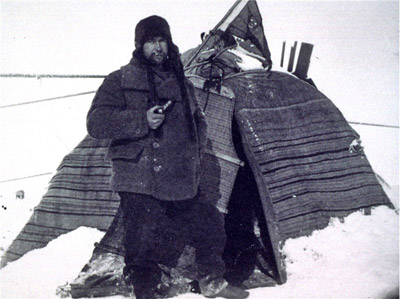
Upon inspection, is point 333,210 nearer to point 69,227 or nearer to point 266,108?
point 266,108

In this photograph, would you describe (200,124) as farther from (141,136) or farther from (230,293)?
(230,293)

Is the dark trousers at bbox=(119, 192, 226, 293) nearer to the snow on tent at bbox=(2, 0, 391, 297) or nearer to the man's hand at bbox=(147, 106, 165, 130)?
the snow on tent at bbox=(2, 0, 391, 297)

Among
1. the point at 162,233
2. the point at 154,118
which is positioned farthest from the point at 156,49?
the point at 162,233

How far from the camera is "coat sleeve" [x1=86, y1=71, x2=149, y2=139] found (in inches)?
94.1

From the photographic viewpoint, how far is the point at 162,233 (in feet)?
8.79

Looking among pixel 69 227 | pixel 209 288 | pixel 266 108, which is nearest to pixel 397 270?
pixel 209 288

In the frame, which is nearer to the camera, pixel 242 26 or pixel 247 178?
pixel 247 178

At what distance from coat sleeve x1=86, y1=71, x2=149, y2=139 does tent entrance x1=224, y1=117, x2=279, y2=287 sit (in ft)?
4.86

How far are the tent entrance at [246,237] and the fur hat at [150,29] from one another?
144cm

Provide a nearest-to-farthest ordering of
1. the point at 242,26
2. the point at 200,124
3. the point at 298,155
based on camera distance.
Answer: the point at 200,124 → the point at 298,155 → the point at 242,26

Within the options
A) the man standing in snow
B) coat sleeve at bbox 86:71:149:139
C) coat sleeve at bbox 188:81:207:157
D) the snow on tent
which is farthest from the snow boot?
coat sleeve at bbox 86:71:149:139

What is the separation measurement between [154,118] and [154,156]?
256 mm

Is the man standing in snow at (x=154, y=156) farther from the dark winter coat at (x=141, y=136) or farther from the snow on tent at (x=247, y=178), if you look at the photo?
the snow on tent at (x=247, y=178)

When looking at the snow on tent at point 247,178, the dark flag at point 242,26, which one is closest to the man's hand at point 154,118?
the snow on tent at point 247,178
